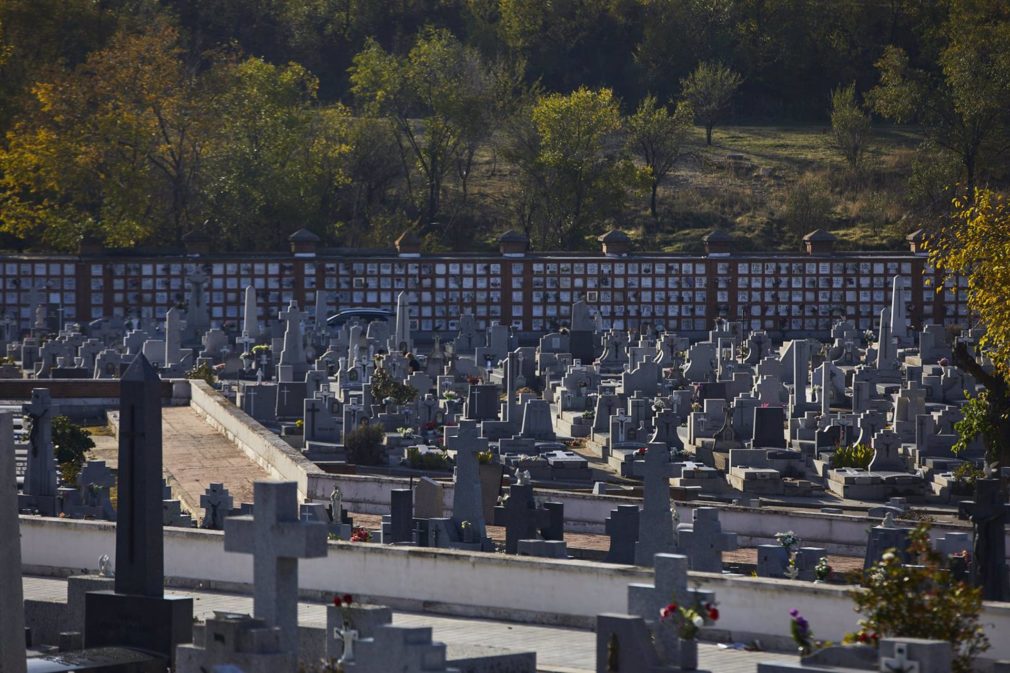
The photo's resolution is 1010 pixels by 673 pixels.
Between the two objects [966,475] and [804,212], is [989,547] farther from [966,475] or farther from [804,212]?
[804,212]

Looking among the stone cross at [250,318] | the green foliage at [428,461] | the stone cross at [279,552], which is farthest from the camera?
the stone cross at [250,318]

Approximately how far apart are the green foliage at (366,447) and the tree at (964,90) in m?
33.4

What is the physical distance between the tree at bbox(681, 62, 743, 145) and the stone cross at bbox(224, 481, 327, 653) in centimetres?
5517

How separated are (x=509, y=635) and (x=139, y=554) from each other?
2.48 metres

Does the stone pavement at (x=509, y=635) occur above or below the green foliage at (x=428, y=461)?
below

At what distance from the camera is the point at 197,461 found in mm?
23781

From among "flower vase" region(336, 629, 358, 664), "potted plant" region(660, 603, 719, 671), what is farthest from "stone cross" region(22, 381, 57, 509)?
"potted plant" region(660, 603, 719, 671)

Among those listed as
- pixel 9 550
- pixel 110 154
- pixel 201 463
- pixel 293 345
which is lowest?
pixel 201 463

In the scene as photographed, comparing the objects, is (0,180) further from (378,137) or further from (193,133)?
(378,137)

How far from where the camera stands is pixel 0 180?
48.6 meters

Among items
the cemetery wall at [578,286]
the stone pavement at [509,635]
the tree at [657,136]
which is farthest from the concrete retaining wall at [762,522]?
the tree at [657,136]

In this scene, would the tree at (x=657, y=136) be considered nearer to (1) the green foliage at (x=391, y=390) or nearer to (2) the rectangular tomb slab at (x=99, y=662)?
(1) the green foliage at (x=391, y=390)

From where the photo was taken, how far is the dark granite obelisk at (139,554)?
38.3 ft

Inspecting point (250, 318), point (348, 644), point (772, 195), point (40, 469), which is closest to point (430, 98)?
point (772, 195)
